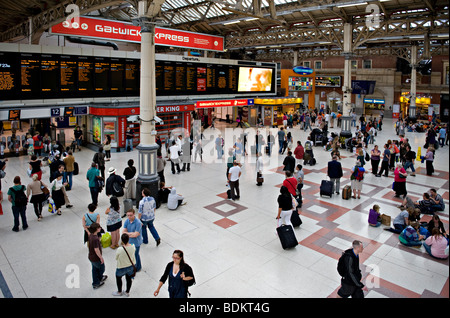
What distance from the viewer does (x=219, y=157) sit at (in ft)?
60.1

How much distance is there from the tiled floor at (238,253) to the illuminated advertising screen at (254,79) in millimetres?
14470

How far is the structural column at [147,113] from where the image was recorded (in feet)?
36.0

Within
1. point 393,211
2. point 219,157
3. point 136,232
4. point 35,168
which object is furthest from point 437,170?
point 35,168

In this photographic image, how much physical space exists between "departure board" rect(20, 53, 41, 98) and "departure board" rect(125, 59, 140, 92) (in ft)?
14.6

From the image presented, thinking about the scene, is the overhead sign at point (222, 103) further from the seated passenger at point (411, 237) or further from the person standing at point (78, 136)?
the seated passenger at point (411, 237)

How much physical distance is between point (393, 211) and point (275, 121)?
2113cm

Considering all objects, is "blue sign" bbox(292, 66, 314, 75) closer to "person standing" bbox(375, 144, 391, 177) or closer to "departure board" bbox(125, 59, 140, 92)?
"departure board" bbox(125, 59, 140, 92)

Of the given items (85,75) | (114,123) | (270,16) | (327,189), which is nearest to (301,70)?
(270,16)

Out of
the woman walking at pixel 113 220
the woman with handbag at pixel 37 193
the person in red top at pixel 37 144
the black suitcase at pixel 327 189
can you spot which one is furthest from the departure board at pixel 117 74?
the woman walking at pixel 113 220

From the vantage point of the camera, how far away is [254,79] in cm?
2680

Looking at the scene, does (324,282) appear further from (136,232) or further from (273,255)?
(136,232)

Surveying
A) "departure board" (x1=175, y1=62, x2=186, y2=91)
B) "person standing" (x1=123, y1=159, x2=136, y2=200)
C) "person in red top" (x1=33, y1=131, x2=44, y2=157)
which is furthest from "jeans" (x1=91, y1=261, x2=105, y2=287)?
"departure board" (x1=175, y1=62, x2=186, y2=91)

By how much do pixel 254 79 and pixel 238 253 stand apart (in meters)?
20.5

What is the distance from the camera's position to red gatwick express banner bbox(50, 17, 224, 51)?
53.8 ft
